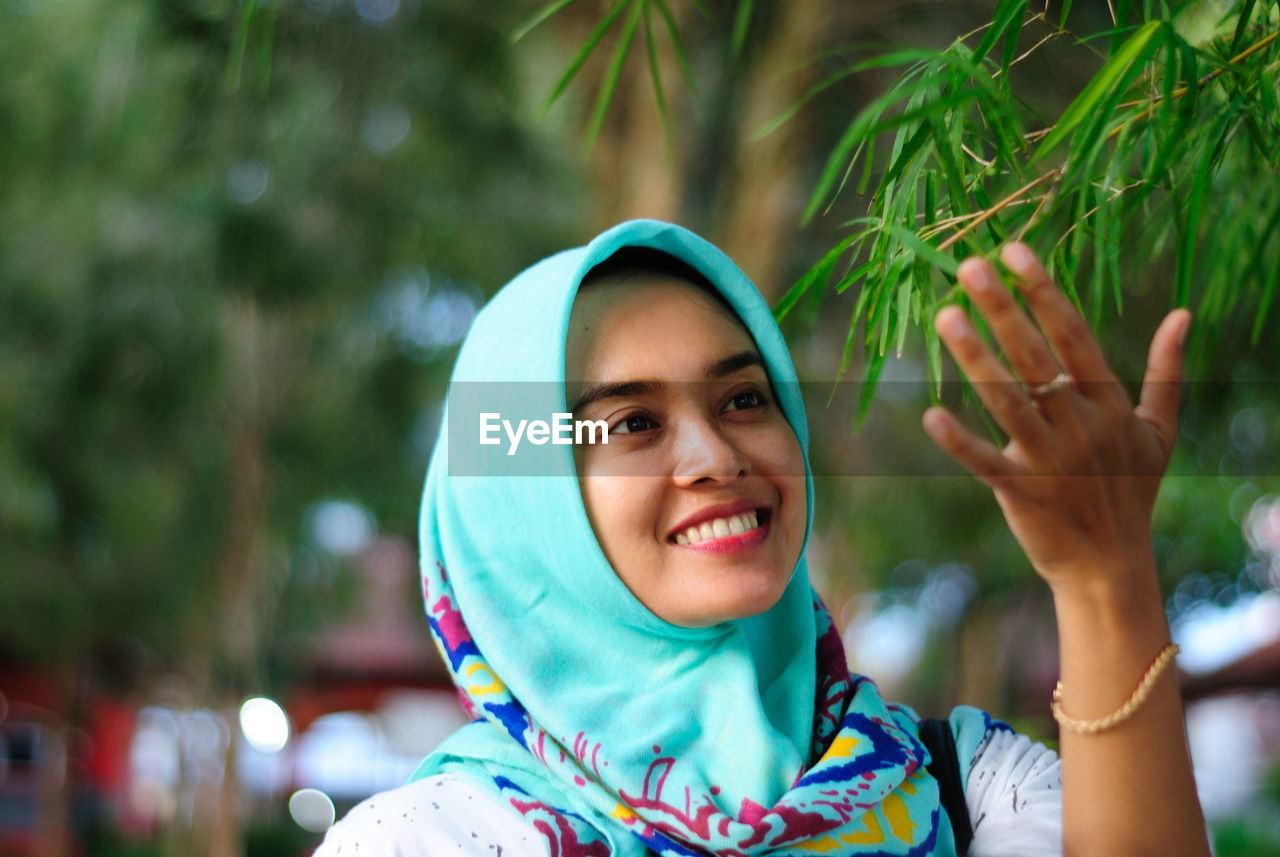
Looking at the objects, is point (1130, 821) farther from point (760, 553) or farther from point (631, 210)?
point (631, 210)

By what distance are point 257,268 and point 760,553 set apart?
467 cm

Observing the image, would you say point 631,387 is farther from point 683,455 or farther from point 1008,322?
point 1008,322

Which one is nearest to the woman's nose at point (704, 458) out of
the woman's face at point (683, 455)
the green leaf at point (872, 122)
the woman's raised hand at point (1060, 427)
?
the woman's face at point (683, 455)

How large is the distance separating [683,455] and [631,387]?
0.11 m

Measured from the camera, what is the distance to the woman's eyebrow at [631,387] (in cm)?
147

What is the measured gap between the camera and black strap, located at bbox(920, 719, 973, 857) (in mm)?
1454

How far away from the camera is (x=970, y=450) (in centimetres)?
97

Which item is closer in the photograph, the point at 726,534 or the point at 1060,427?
the point at 1060,427

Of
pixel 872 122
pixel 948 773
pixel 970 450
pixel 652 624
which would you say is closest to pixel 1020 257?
pixel 970 450

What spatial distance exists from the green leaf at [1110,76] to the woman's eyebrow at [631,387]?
Result: 0.49 m

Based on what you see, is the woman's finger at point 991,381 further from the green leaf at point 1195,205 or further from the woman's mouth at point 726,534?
the woman's mouth at point 726,534

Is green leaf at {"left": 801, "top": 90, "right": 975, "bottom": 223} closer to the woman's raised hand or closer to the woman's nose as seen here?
the woman's raised hand

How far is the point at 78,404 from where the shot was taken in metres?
8.14

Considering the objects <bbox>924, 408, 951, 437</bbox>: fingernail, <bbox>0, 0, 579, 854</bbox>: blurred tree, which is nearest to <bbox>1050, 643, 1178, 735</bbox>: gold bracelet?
<bbox>924, 408, 951, 437</bbox>: fingernail
